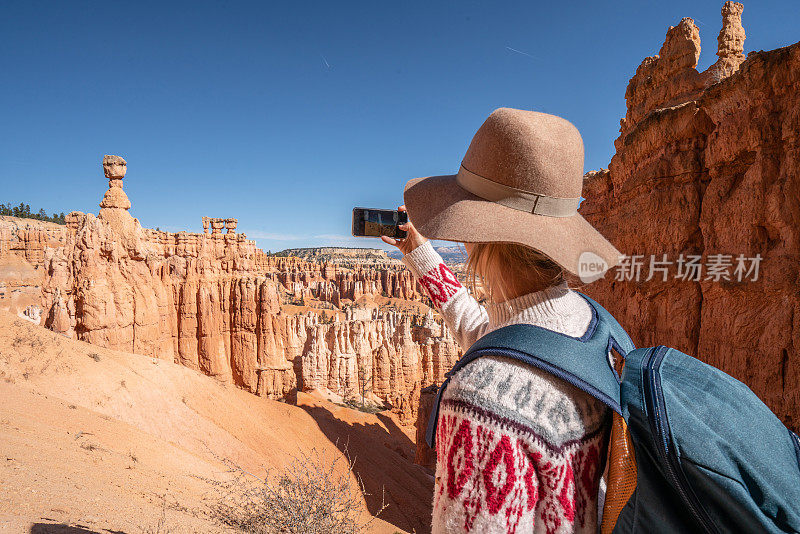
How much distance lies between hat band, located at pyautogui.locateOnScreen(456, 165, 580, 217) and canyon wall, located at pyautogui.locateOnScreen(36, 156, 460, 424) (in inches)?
469

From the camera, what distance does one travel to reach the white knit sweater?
2.59 ft

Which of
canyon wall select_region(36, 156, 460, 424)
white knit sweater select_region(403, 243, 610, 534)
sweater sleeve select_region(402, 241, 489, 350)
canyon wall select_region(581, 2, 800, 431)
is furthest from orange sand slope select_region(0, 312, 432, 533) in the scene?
canyon wall select_region(581, 2, 800, 431)

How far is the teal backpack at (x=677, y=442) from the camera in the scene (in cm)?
73

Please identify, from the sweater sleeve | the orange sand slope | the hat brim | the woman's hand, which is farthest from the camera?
the orange sand slope

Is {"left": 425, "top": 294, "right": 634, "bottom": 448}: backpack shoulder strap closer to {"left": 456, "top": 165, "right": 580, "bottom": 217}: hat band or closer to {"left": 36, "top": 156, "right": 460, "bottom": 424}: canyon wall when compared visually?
{"left": 456, "top": 165, "right": 580, "bottom": 217}: hat band

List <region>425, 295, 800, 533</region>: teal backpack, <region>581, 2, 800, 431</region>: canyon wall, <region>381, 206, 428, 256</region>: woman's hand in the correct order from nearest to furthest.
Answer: <region>425, 295, 800, 533</region>: teal backpack < <region>381, 206, 428, 256</region>: woman's hand < <region>581, 2, 800, 431</region>: canyon wall

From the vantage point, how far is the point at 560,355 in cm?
84

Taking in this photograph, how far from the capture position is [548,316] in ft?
3.24

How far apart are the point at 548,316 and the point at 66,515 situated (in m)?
4.13

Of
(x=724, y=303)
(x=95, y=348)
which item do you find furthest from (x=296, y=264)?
(x=724, y=303)

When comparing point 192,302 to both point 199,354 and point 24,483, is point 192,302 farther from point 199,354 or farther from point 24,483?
point 24,483

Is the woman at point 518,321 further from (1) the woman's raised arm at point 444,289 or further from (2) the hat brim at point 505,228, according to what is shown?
(1) the woman's raised arm at point 444,289

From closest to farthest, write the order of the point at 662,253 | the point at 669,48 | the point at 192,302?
1. the point at 662,253
2. the point at 669,48
3. the point at 192,302

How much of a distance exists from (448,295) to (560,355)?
3.16 feet
